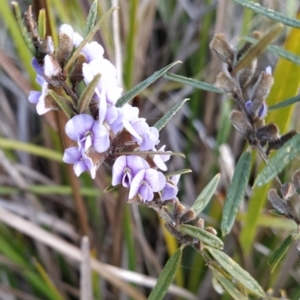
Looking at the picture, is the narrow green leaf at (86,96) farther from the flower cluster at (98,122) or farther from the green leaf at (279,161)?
the green leaf at (279,161)

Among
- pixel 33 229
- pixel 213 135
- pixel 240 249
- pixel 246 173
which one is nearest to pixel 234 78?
pixel 246 173

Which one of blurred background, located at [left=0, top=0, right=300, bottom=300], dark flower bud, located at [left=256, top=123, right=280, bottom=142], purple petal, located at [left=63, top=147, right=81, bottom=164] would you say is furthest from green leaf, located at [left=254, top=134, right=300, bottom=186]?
blurred background, located at [left=0, top=0, right=300, bottom=300]

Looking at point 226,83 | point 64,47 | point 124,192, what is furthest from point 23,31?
point 124,192

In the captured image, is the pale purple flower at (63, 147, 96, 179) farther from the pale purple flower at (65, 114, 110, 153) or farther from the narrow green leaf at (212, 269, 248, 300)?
the narrow green leaf at (212, 269, 248, 300)

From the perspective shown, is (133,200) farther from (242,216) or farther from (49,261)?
(49,261)

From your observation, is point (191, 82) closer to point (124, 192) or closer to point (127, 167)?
point (127, 167)
